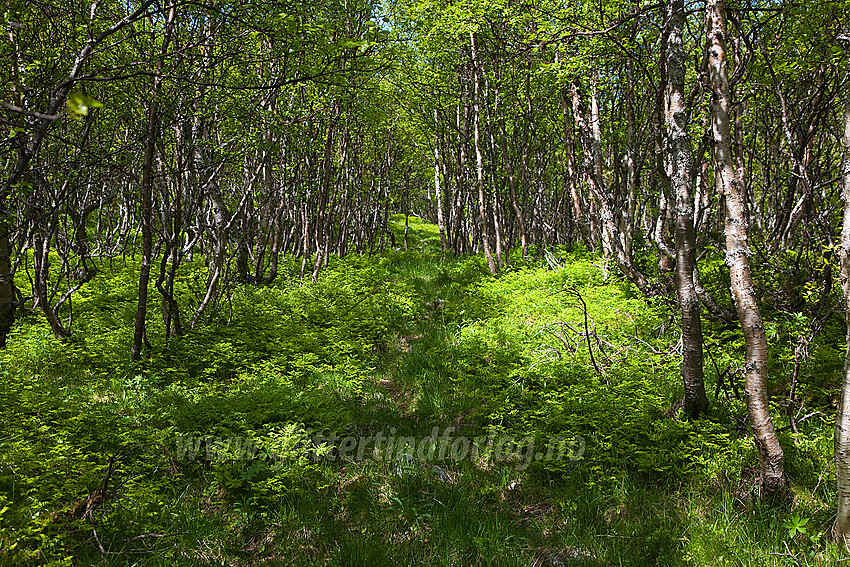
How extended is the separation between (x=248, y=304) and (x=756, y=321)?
27.7 feet

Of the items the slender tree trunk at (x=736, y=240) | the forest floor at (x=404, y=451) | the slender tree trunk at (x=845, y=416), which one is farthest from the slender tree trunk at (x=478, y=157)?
the slender tree trunk at (x=845, y=416)

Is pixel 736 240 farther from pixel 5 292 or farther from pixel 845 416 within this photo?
pixel 5 292

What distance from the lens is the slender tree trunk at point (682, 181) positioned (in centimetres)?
380

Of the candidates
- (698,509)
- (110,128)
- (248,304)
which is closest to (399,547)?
(698,509)

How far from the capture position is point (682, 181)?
3.79m

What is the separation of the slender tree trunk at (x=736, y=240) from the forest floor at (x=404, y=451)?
715 mm

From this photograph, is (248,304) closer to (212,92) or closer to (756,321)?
(212,92)

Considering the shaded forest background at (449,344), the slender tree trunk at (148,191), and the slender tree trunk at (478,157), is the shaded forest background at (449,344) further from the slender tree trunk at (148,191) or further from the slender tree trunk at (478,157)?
the slender tree trunk at (478,157)

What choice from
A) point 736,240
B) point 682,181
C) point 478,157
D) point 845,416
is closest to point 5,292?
point 682,181

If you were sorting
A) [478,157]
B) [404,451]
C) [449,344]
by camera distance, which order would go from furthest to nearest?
[478,157] < [449,344] < [404,451]

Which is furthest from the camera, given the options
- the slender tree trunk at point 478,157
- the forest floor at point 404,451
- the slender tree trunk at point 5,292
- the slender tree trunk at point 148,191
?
the slender tree trunk at point 478,157

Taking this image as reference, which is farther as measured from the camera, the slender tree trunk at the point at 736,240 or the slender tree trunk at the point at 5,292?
the slender tree trunk at the point at 5,292

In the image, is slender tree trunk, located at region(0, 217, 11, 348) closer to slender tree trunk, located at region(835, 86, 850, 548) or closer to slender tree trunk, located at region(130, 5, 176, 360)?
slender tree trunk, located at region(130, 5, 176, 360)

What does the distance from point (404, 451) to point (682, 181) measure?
11.6ft
